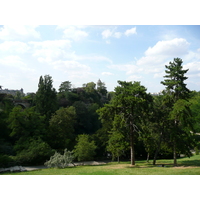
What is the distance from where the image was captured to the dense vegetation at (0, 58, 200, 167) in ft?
51.8

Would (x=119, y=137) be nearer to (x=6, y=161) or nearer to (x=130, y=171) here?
(x=130, y=171)

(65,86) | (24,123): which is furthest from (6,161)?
(65,86)

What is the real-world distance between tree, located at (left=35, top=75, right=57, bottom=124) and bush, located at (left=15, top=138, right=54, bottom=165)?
8411 mm

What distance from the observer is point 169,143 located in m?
17.1

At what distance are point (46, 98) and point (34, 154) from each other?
483 inches

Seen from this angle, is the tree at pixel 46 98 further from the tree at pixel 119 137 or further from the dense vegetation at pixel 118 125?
the tree at pixel 119 137

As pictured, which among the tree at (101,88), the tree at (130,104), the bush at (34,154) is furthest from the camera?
the tree at (101,88)

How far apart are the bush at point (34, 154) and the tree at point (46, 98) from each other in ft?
27.6

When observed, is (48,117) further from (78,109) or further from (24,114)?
(78,109)

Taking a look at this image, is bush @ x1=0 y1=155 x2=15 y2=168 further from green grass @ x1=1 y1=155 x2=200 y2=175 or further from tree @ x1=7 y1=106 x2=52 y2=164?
green grass @ x1=1 y1=155 x2=200 y2=175

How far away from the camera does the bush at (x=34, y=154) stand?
2247cm

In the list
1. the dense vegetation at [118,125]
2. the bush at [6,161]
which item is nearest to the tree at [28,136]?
the dense vegetation at [118,125]

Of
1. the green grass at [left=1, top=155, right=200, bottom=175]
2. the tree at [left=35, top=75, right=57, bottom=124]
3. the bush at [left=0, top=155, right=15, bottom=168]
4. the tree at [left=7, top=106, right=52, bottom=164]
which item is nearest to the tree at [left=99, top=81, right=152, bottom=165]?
the green grass at [left=1, top=155, right=200, bottom=175]

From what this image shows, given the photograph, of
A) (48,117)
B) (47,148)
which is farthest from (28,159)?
(48,117)
